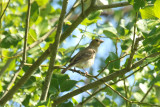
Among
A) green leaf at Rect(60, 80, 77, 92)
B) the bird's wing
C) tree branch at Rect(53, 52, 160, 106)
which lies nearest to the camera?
tree branch at Rect(53, 52, 160, 106)

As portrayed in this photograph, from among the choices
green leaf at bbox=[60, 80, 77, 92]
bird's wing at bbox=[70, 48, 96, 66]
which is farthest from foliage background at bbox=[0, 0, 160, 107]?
bird's wing at bbox=[70, 48, 96, 66]

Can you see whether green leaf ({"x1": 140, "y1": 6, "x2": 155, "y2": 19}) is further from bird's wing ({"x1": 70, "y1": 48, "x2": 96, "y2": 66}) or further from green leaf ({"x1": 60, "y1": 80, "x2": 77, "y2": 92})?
bird's wing ({"x1": 70, "y1": 48, "x2": 96, "y2": 66})

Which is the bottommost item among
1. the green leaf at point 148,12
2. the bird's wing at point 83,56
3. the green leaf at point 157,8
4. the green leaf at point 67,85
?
the bird's wing at point 83,56

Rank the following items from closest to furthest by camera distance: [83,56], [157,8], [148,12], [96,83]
A: [157,8]
[148,12]
[96,83]
[83,56]

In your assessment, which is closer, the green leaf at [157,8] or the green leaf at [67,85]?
the green leaf at [157,8]

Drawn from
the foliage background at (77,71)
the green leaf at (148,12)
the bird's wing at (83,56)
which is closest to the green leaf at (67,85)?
the foliage background at (77,71)

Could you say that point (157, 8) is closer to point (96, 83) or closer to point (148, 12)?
point (148, 12)

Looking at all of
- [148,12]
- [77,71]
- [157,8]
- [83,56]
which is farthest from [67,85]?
[83,56]

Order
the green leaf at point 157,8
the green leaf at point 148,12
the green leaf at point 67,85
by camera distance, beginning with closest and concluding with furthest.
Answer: the green leaf at point 157,8 < the green leaf at point 148,12 < the green leaf at point 67,85

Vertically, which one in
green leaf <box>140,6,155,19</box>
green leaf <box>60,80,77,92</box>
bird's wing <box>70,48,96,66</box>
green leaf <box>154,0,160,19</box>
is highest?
green leaf <box>154,0,160,19</box>

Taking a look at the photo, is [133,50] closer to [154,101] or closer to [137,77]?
[137,77]

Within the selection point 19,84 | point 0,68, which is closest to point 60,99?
point 19,84

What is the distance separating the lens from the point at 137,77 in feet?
14.0

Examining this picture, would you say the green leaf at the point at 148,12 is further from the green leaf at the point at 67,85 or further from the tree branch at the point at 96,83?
the green leaf at the point at 67,85
